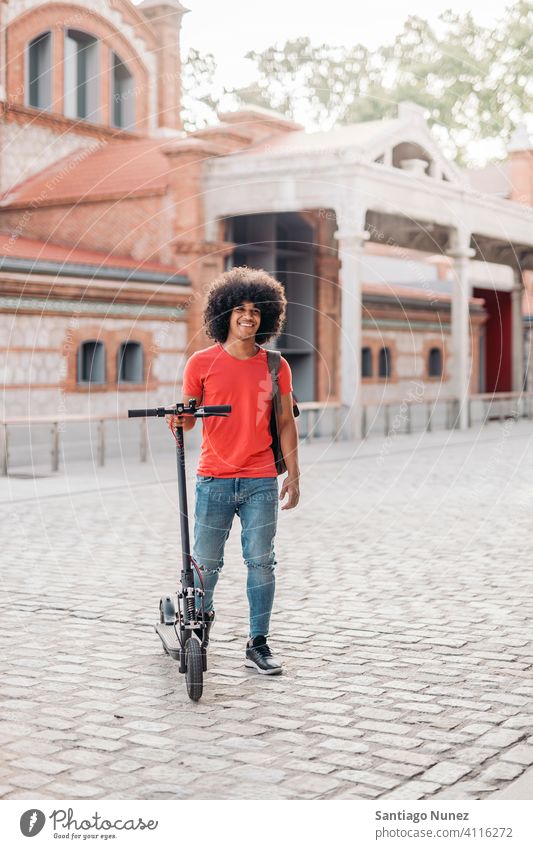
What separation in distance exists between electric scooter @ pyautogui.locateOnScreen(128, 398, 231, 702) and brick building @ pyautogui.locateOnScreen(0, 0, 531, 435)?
1381 cm

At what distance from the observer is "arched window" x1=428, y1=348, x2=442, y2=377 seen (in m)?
34.2

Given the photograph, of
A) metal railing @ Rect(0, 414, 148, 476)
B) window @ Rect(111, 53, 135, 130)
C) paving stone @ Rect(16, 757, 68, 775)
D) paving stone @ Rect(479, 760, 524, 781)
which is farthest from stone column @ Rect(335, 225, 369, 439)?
paving stone @ Rect(16, 757, 68, 775)

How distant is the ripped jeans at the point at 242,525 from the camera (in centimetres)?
589

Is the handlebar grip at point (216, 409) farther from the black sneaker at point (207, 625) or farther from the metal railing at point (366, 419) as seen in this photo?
the metal railing at point (366, 419)

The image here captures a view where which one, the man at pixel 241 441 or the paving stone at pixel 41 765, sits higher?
the man at pixel 241 441

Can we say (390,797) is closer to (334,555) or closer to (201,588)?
(201,588)

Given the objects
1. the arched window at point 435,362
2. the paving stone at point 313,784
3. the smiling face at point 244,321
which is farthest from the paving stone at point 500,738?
the arched window at point 435,362

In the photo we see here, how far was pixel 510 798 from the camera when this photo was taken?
13.8 ft

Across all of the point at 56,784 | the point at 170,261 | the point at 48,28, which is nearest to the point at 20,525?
the point at 56,784

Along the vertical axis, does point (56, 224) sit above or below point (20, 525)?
above

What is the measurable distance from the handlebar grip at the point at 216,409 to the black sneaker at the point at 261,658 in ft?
4.07

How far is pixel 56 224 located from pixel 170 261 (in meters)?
2.57

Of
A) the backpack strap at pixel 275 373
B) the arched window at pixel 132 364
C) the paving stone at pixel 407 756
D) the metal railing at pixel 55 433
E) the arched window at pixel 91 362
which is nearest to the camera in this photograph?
the paving stone at pixel 407 756

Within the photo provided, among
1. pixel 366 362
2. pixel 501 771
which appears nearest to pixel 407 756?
pixel 501 771
